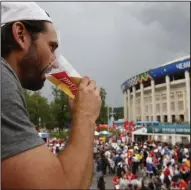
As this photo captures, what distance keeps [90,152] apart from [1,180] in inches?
10.1

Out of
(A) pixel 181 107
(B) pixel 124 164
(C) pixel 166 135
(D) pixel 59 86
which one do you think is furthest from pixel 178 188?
(A) pixel 181 107

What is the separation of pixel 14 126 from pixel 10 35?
1.15ft

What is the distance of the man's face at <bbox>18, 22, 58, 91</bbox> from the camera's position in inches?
41.5

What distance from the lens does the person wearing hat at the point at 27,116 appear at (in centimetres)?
80

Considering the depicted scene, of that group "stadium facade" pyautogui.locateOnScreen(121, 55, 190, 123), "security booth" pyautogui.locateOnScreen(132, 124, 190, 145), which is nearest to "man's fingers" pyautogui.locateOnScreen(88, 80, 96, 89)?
"security booth" pyautogui.locateOnScreen(132, 124, 190, 145)

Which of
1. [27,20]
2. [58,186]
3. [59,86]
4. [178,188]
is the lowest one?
[178,188]

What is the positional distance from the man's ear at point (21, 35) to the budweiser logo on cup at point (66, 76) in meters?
0.17

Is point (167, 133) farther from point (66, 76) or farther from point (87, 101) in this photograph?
point (87, 101)

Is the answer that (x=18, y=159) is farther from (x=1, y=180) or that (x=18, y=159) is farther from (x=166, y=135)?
(x=166, y=135)

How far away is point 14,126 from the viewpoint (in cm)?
82

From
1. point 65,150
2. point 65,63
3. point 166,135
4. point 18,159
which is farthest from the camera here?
point 166,135

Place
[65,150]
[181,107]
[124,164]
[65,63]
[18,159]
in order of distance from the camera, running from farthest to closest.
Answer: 1. [181,107]
2. [124,164]
3. [65,63]
4. [65,150]
5. [18,159]

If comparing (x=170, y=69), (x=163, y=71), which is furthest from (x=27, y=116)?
(x=163, y=71)

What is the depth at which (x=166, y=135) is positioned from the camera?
3033 cm
